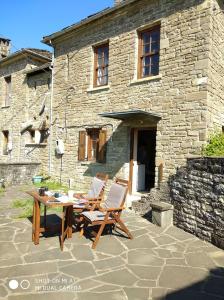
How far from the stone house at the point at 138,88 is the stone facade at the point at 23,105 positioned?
124 cm

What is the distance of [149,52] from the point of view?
903 cm

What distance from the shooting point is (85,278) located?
4.04 metres

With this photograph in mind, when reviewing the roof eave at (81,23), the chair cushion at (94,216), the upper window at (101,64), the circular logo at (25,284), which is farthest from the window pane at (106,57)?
the circular logo at (25,284)

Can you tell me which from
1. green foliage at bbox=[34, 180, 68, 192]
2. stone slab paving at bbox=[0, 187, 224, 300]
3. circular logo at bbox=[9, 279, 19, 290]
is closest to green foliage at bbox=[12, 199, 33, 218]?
stone slab paving at bbox=[0, 187, 224, 300]

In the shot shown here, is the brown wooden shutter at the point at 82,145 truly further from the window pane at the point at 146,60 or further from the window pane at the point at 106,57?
the window pane at the point at 146,60

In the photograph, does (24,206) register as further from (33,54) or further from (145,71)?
(33,54)

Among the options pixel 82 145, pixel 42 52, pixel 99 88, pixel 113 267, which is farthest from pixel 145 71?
pixel 42 52

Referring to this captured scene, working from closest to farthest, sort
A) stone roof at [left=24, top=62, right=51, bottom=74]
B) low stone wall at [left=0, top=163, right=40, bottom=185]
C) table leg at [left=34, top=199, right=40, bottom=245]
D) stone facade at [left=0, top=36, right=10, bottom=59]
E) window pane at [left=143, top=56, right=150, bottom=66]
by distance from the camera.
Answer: table leg at [left=34, top=199, right=40, bottom=245]
window pane at [left=143, top=56, right=150, bottom=66]
low stone wall at [left=0, top=163, right=40, bottom=185]
stone roof at [left=24, top=62, right=51, bottom=74]
stone facade at [left=0, top=36, right=10, bottom=59]

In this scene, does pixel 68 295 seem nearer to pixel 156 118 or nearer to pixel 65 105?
pixel 156 118

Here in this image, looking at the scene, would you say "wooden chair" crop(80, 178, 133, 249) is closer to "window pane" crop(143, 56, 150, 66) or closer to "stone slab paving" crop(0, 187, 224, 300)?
"stone slab paving" crop(0, 187, 224, 300)

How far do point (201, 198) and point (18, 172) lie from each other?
8570mm

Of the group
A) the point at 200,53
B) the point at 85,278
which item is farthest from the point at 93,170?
the point at 85,278

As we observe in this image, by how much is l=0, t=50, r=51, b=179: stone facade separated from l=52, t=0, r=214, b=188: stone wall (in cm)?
135

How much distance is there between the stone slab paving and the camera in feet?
12.1
